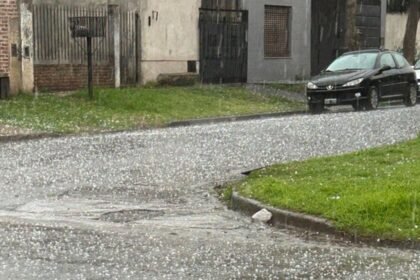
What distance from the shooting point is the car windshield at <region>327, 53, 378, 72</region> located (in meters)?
22.5

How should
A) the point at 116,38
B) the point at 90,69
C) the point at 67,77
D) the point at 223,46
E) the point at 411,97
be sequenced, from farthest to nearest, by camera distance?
the point at 223,46 < the point at 116,38 < the point at 411,97 < the point at 67,77 < the point at 90,69

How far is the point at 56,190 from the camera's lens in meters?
10.6

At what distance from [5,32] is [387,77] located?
33.7 ft

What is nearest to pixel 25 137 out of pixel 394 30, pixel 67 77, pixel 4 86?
pixel 4 86

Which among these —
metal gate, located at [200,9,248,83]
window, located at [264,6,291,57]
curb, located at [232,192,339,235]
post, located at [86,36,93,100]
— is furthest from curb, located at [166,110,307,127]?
curb, located at [232,192,339,235]

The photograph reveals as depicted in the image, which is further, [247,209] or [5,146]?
[5,146]

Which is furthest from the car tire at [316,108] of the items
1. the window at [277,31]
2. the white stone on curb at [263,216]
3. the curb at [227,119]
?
the white stone on curb at [263,216]

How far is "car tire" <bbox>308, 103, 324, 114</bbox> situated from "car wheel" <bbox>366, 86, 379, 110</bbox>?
1.23 meters

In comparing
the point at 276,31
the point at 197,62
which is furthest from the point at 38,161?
the point at 276,31

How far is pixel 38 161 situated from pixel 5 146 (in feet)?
8.17

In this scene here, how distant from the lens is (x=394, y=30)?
3806 centimetres

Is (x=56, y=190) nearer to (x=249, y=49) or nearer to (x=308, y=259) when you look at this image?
(x=308, y=259)

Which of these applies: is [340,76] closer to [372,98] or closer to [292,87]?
[372,98]

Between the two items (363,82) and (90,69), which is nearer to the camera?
(90,69)
